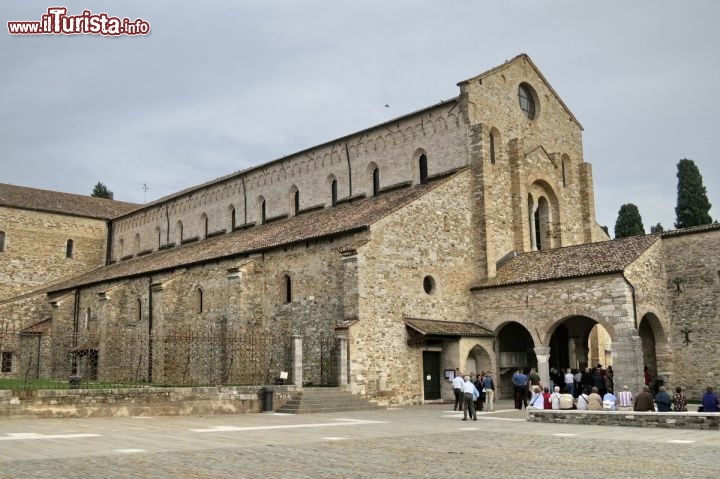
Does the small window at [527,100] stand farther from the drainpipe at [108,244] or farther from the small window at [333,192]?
the drainpipe at [108,244]

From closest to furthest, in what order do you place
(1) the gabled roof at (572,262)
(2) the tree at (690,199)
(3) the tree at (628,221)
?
(1) the gabled roof at (572,262), (2) the tree at (690,199), (3) the tree at (628,221)

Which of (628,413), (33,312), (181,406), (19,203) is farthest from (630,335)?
(19,203)

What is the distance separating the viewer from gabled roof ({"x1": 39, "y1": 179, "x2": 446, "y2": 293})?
3117cm

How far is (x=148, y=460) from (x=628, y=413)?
44.1 feet

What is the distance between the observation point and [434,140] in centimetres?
3472

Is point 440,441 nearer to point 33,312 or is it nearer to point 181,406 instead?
point 181,406

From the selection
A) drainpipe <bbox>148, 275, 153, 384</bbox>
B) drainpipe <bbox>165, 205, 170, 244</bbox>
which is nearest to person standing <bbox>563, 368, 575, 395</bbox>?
drainpipe <bbox>148, 275, 153, 384</bbox>

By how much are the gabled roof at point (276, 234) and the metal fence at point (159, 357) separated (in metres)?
3.86

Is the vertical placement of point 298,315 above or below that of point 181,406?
above

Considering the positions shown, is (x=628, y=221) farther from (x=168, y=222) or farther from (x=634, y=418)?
(x=634, y=418)

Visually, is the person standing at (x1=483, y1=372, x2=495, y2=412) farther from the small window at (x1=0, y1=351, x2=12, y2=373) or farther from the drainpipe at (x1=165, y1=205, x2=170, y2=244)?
the small window at (x1=0, y1=351, x2=12, y2=373)

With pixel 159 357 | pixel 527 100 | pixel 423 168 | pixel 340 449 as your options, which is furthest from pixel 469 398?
pixel 527 100

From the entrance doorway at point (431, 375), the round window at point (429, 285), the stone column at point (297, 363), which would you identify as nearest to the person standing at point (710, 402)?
the entrance doorway at point (431, 375)

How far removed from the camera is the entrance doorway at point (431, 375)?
29.8m
